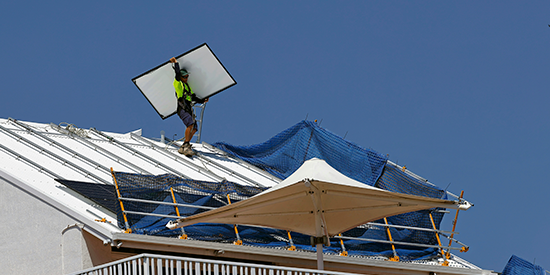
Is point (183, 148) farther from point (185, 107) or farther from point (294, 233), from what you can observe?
point (294, 233)

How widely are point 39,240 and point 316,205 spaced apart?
4476 mm

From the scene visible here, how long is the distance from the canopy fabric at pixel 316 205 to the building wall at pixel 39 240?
5.97 feet

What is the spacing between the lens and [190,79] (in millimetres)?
18719

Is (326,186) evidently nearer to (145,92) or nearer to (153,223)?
(153,223)

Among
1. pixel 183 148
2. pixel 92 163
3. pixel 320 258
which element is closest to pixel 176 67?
pixel 183 148

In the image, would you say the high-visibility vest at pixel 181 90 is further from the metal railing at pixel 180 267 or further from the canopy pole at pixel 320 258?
the canopy pole at pixel 320 258

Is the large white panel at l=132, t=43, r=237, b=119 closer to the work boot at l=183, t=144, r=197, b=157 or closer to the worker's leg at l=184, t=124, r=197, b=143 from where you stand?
the worker's leg at l=184, t=124, r=197, b=143

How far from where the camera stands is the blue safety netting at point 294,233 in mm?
11953

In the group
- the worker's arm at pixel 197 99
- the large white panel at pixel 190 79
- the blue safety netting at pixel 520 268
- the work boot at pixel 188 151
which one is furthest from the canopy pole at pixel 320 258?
the worker's arm at pixel 197 99

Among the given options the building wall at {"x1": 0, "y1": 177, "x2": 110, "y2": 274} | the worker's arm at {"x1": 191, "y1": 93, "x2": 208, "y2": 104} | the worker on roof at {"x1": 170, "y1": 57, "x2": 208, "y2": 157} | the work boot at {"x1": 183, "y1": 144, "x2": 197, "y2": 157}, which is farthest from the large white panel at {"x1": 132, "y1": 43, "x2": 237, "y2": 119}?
the building wall at {"x1": 0, "y1": 177, "x2": 110, "y2": 274}

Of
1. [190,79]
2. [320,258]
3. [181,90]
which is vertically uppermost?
[190,79]

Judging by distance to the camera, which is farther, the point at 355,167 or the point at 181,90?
the point at 181,90

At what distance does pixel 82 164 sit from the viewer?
14414 mm

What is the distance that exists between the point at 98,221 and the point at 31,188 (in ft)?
3.98
